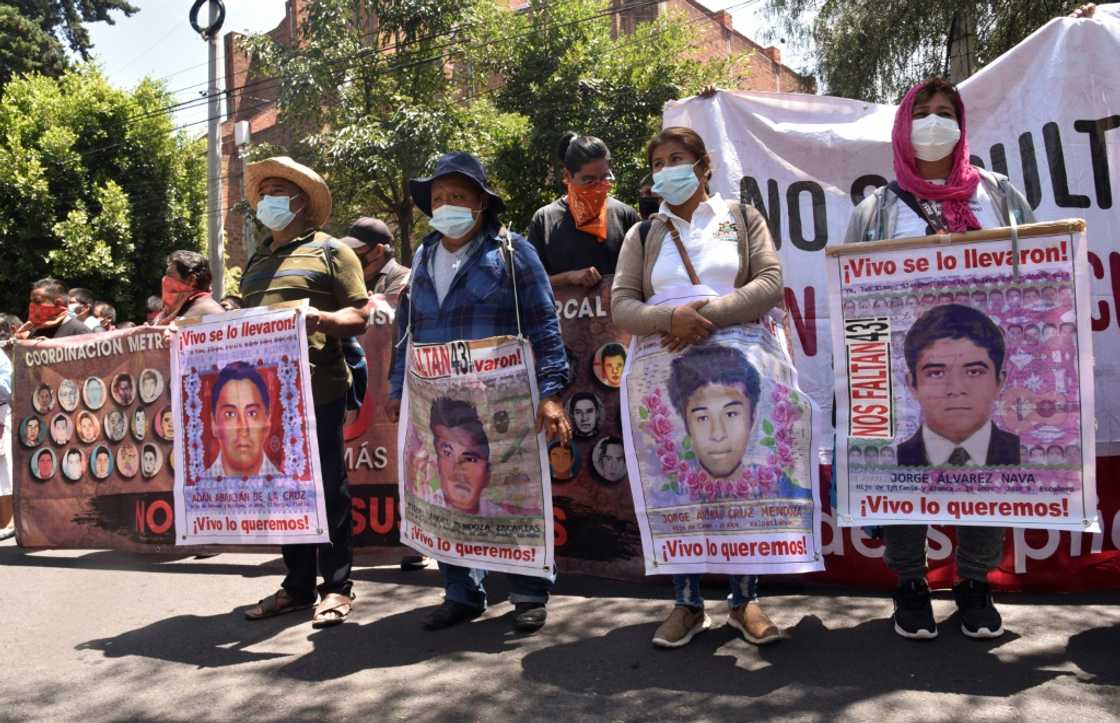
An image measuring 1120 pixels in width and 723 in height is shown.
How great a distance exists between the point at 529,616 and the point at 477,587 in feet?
1.24

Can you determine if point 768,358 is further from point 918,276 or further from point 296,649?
point 296,649

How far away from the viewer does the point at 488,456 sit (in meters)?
4.09

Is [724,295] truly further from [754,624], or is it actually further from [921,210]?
[754,624]

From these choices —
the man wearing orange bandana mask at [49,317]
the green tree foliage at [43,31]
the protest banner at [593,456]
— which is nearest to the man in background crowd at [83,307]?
the man wearing orange bandana mask at [49,317]

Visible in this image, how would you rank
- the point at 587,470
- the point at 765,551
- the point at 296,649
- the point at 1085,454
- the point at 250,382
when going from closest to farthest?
the point at 1085,454 < the point at 765,551 < the point at 296,649 < the point at 250,382 < the point at 587,470

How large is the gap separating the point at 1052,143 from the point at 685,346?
2.20 meters

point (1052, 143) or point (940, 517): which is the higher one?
point (1052, 143)

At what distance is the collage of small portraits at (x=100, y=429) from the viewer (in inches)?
243

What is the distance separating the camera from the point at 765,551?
3.60 metres

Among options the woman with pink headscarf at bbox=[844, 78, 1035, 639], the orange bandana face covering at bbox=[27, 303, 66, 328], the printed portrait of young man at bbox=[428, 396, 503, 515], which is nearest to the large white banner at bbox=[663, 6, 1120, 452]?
the woman with pink headscarf at bbox=[844, 78, 1035, 639]

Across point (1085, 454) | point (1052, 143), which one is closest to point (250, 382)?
point (1085, 454)

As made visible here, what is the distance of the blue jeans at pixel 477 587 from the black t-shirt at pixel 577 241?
151 cm

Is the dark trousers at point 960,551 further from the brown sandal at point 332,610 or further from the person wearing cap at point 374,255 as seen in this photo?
the person wearing cap at point 374,255

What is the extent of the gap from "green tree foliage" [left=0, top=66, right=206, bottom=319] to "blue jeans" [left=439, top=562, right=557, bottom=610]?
2003 centimetres
